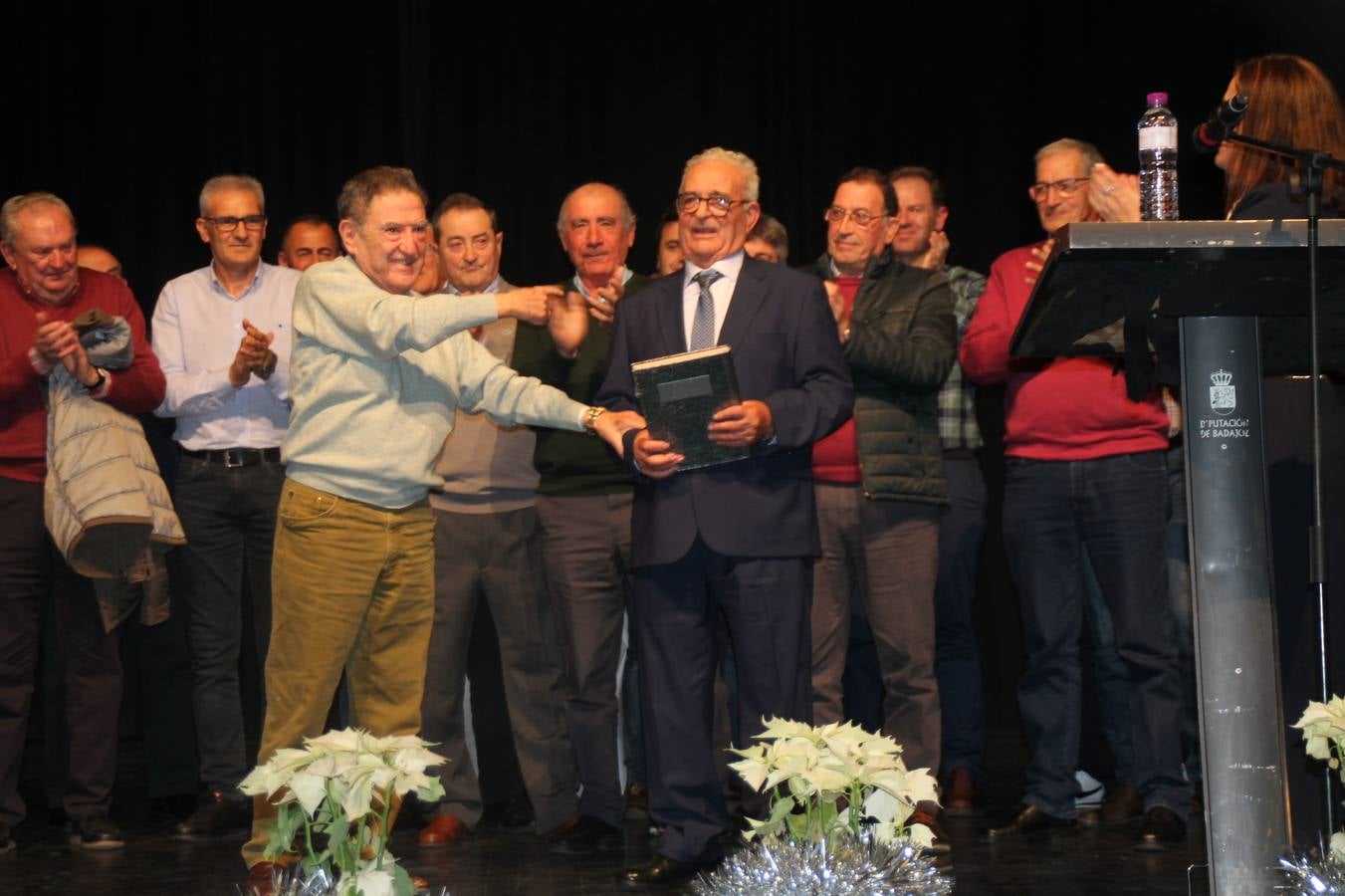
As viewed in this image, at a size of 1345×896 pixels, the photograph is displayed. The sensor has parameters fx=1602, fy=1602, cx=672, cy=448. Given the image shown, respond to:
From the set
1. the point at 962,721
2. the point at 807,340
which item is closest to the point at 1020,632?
the point at 962,721

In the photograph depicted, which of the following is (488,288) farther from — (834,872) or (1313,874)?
(1313,874)

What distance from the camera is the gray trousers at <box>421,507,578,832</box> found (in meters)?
4.57

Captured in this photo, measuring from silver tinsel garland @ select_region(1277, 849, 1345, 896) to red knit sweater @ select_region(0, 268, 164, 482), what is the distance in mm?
3312

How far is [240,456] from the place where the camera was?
15.9 ft

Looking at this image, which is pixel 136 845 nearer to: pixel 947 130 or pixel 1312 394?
pixel 1312 394

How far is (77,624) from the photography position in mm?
4664

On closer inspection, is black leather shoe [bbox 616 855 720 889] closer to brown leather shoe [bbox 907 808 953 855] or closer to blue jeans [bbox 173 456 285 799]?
brown leather shoe [bbox 907 808 953 855]

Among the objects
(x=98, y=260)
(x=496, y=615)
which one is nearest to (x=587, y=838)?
(x=496, y=615)

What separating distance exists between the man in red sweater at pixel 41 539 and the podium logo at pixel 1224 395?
3.07 m

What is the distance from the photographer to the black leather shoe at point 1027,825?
172 inches

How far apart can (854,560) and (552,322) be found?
110 centimetres

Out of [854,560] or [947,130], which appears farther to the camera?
[947,130]

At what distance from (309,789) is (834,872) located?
0.80 metres

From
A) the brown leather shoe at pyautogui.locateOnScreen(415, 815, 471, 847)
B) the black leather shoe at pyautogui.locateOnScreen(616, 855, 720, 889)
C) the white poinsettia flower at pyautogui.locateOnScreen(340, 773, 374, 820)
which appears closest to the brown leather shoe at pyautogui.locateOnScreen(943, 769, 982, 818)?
the black leather shoe at pyautogui.locateOnScreen(616, 855, 720, 889)
